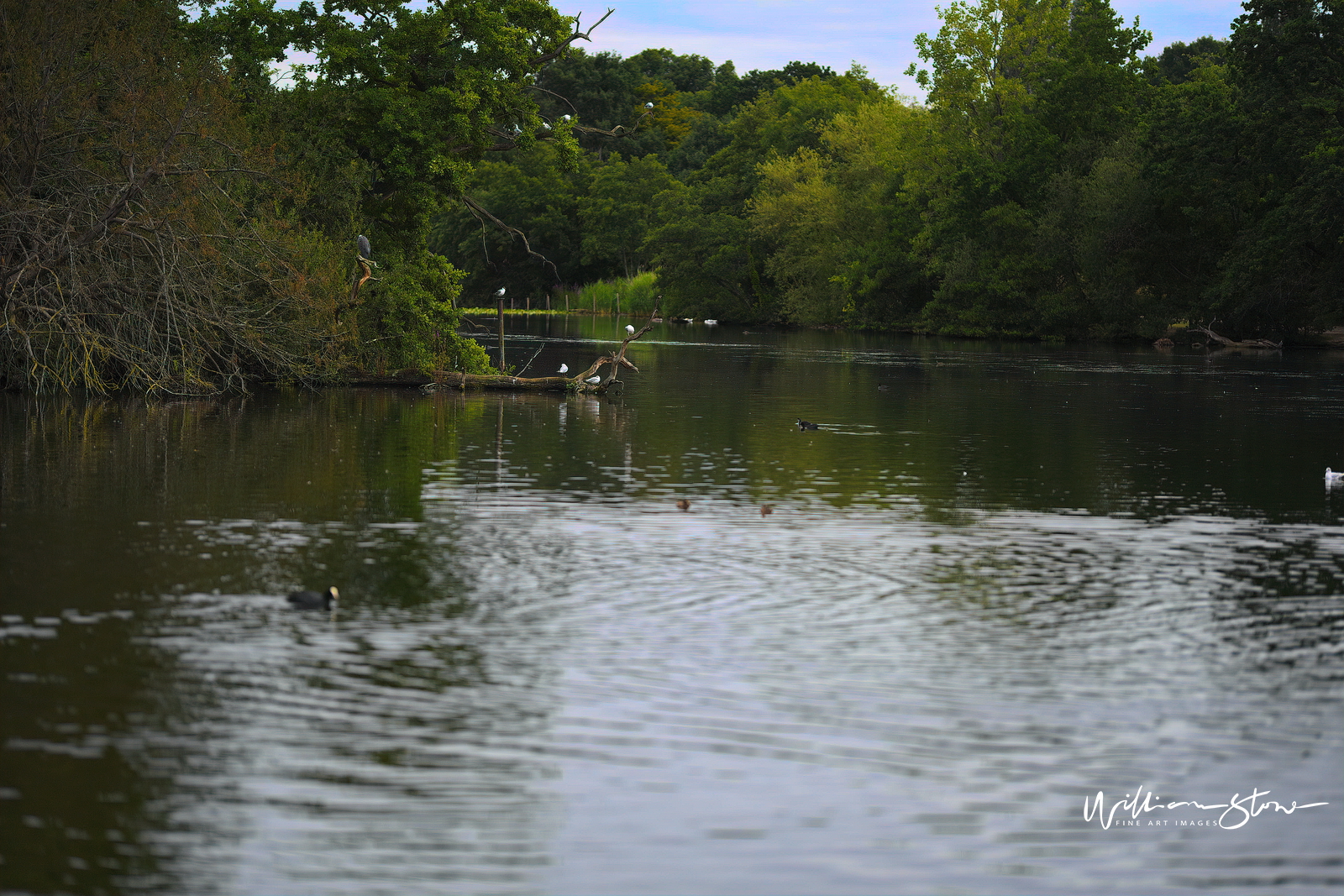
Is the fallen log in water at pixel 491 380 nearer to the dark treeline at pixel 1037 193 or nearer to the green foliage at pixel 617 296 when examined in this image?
the dark treeline at pixel 1037 193

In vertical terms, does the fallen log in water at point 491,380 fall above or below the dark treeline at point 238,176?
below

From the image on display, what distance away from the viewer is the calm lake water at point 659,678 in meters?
6.72

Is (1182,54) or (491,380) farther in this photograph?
(1182,54)

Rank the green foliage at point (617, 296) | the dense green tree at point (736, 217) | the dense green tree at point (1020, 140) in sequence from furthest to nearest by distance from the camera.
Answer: the green foliage at point (617, 296) < the dense green tree at point (736, 217) < the dense green tree at point (1020, 140)

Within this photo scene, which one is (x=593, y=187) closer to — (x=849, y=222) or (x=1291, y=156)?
(x=849, y=222)

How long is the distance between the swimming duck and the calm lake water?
15 centimetres

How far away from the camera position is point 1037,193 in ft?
257

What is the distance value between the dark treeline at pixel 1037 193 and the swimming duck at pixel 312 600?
29396 millimetres

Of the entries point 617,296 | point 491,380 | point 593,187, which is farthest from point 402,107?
point 593,187

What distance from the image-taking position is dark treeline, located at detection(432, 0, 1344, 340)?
207 ft

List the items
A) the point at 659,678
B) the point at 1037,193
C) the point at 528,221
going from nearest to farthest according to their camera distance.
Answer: the point at 659,678 → the point at 1037,193 → the point at 528,221

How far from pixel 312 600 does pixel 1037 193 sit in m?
72.3

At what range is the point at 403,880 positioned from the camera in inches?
248

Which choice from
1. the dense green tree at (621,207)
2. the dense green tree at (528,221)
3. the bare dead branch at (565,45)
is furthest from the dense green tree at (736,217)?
the bare dead branch at (565,45)
